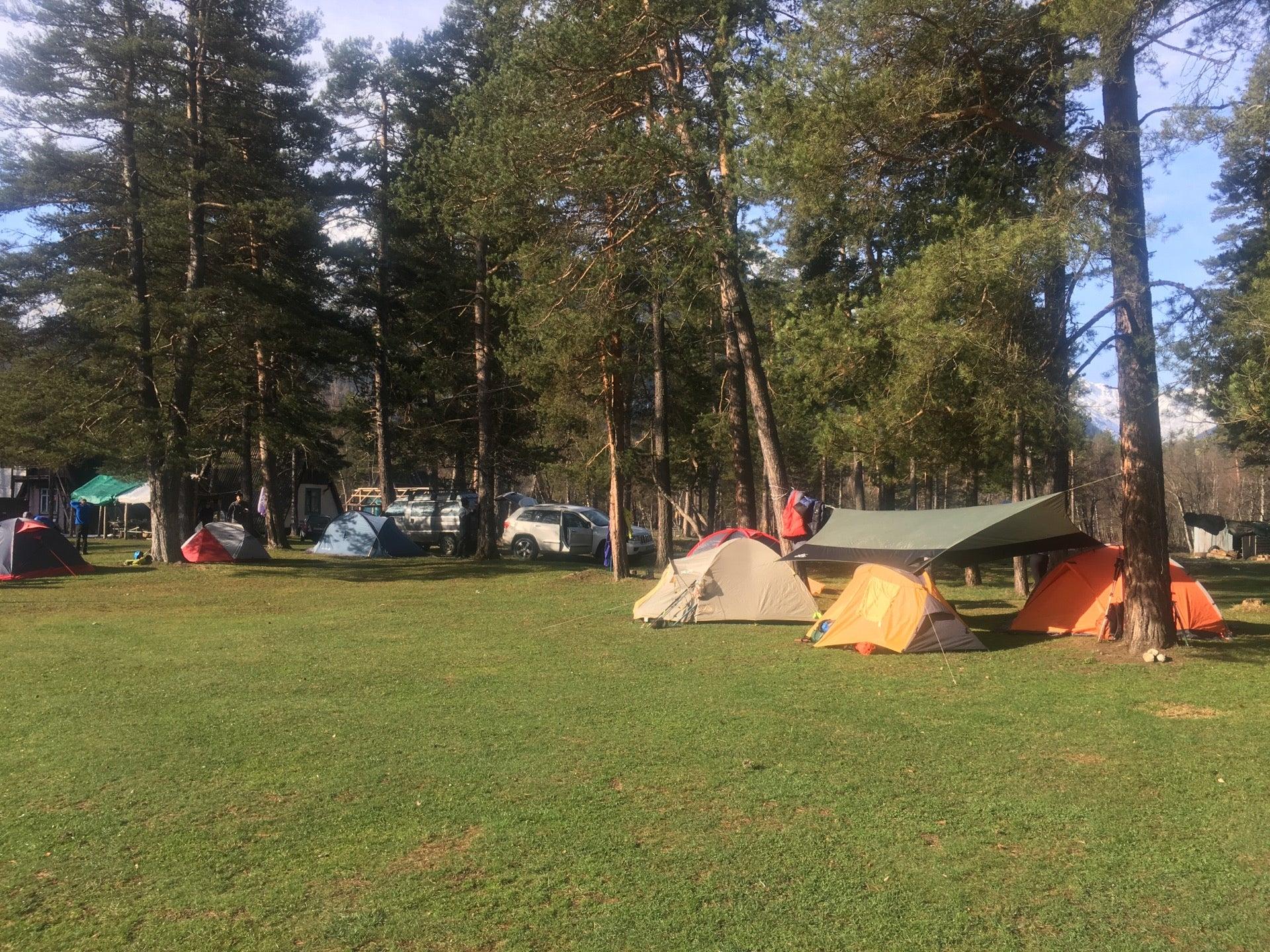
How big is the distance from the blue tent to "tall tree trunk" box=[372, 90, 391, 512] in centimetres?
203

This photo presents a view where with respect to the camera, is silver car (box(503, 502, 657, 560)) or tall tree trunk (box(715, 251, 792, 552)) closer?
tall tree trunk (box(715, 251, 792, 552))

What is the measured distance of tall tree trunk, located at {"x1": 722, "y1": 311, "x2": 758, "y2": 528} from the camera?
17469 mm

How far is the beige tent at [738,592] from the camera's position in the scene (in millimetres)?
12500

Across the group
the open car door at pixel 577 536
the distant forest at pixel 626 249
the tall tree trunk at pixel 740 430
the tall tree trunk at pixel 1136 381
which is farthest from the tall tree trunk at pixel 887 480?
the open car door at pixel 577 536

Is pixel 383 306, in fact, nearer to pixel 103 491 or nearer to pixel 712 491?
pixel 103 491

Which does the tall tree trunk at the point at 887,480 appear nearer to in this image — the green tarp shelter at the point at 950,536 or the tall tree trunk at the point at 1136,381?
the green tarp shelter at the point at 950,536

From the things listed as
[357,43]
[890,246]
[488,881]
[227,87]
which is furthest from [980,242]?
[357,43]

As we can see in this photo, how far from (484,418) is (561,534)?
3.61 meters

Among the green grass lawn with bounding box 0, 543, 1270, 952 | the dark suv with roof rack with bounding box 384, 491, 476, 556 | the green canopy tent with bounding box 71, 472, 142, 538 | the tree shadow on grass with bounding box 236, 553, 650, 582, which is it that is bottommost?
the green grass lawn with bounding box 0, 543, 1270, 952

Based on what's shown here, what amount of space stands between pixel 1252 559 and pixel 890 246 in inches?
1003

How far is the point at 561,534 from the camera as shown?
82.7ft

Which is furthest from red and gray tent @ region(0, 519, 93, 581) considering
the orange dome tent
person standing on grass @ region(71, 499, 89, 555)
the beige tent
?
the orange dome tent

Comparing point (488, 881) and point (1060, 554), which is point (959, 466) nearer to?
point (1060, 554)

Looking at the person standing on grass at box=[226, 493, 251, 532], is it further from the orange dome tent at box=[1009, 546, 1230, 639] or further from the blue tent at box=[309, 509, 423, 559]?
the orange dome tent at box=[1009, 546, 1230, 639]
